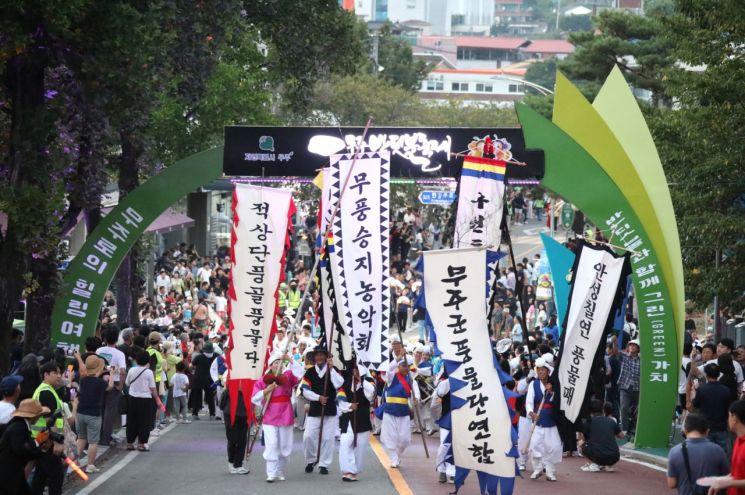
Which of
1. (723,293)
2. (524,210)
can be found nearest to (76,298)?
(723,293)

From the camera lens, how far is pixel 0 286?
61.7ft

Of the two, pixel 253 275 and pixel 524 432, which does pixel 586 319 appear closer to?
pixel 524 432

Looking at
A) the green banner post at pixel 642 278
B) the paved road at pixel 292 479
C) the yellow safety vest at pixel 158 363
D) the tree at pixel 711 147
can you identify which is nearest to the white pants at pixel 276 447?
the paved road at pixel 292 479

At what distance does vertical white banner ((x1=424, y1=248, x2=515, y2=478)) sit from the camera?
47.4 feet

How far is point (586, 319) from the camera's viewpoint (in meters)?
17.2

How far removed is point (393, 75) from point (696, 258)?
69691mm

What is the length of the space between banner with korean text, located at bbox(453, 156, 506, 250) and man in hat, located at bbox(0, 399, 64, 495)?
866 cm

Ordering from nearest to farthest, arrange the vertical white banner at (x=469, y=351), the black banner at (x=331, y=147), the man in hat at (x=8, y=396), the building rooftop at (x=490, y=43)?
the man in hat at (x=8, y=396)
the vertical white banner at (x=469, y=351)
the black banner at (x=331, y=147)
the building rooftop at (x=490, y=43)

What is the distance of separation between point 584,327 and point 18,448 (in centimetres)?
820

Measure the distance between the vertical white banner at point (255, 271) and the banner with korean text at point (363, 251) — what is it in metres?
0.74

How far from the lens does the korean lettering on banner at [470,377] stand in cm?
1444

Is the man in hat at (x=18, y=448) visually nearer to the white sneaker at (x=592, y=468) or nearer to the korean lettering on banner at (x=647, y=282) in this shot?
the white sneaker at (x=592, y=468)

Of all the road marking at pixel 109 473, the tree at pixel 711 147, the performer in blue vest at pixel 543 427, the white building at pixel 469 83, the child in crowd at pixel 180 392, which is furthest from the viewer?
the white building at pixel 469 83

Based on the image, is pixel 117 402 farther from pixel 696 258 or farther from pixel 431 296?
pixel 696 258
